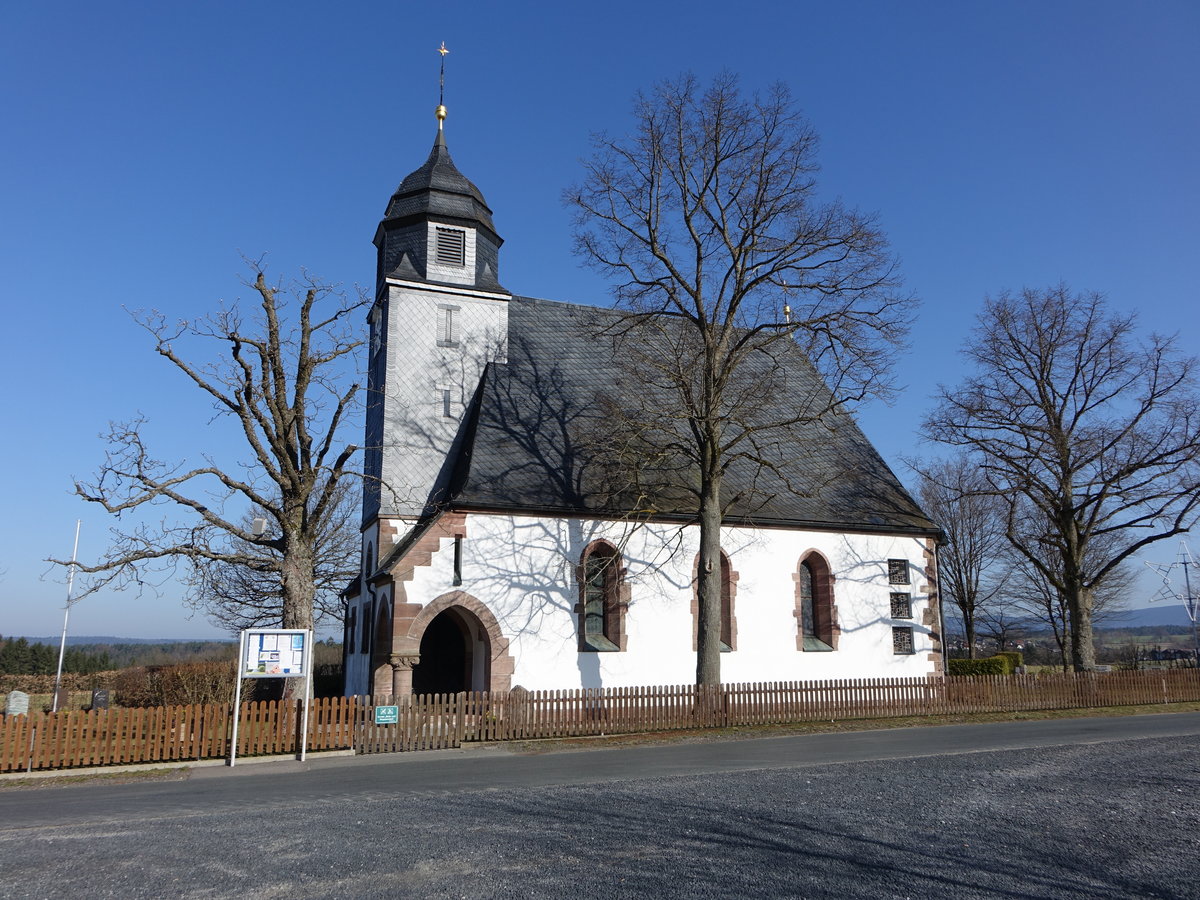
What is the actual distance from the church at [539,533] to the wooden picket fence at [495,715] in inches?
76.6

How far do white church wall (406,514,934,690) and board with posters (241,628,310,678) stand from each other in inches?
148

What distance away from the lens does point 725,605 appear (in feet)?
74.6

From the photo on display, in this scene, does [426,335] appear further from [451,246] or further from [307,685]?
[307,685]

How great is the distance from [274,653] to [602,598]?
28.1 ft

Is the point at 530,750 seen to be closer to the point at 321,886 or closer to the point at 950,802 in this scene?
the point at 950,802

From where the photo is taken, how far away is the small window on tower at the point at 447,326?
23797 mm

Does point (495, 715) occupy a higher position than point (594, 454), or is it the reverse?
point (594, 454)

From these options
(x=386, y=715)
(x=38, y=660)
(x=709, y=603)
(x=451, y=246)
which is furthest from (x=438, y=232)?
(x=38, y=660)

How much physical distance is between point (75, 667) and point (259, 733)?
53.8 m

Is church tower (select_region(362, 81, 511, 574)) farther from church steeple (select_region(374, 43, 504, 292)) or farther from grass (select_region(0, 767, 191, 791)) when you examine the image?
grass (select_region(0, 767, 191, 791))

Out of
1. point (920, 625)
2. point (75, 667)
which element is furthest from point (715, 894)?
point (75, 667)

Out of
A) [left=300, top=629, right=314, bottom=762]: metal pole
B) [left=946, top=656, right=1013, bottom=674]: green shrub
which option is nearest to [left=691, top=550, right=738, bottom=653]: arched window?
[left=300, top=629, right=314, bottom=762]: metal pole

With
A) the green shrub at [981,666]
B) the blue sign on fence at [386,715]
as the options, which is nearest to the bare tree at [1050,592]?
the green shrub at [981,666]

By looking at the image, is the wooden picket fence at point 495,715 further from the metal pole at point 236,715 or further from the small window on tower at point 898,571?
the small window on tower at point 898,571
